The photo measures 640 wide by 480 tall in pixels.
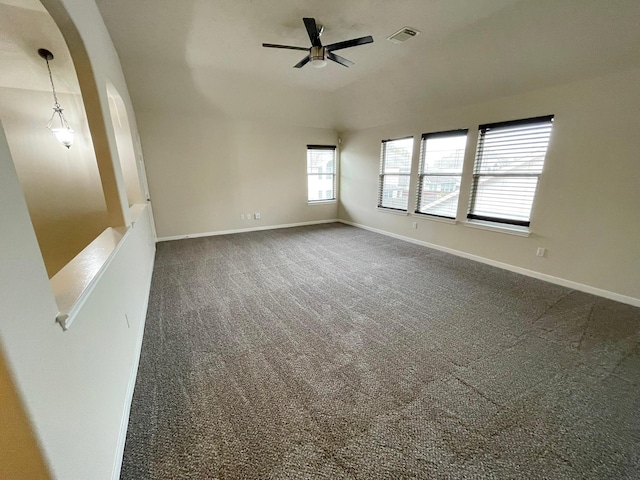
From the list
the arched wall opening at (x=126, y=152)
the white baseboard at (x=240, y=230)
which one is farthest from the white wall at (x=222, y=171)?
the arched wall opening at (x=126, y=152)

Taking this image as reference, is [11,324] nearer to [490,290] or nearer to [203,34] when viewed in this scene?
[203,34]

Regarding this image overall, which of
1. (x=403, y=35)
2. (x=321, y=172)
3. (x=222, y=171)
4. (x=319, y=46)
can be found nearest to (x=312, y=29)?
(x=319, y=46)

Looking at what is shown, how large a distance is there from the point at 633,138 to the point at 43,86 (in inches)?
267

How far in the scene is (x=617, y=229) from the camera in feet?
9.10

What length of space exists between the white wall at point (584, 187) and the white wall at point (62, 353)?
4.48 metres

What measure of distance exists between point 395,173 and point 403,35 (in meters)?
2.62

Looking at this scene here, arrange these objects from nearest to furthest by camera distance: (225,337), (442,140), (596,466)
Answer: (596,466) → (225,337) → (442,140)

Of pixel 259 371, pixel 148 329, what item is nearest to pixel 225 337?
pixel 259 371

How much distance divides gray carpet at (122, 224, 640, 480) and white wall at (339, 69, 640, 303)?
15.7 inches

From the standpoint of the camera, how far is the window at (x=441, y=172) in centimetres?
420

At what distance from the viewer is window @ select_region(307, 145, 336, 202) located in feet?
21.6

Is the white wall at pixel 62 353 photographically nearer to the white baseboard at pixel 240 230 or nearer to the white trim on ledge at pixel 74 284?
the white trim on ledge at pixel 74 284

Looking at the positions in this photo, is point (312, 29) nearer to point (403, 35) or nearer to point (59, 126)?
point (403, 35)

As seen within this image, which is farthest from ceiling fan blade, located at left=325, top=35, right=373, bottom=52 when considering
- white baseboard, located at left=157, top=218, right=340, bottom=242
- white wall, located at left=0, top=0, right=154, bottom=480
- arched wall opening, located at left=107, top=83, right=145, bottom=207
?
white baseboard, located at left=157, top=218, right=340, bottom=242
